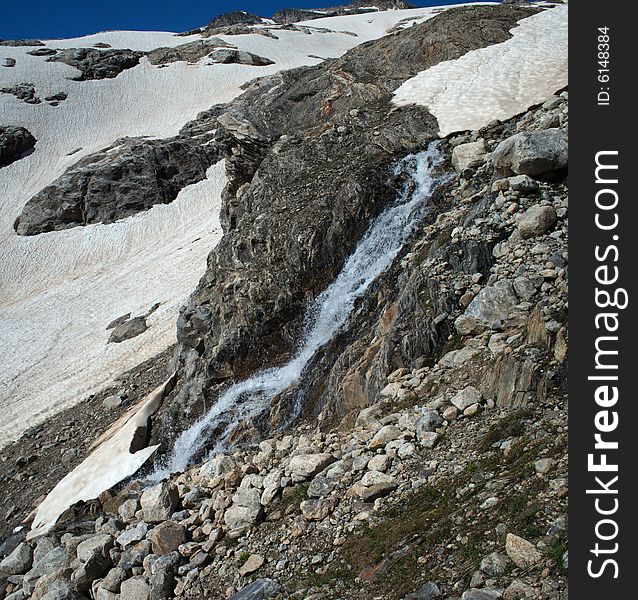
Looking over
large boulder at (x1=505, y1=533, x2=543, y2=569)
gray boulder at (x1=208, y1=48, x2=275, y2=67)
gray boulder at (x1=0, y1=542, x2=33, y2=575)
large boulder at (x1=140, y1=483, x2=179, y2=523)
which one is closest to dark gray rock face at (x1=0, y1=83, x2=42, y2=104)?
gray boulder at (x1=208, y1=48, x2=275, y2=67)

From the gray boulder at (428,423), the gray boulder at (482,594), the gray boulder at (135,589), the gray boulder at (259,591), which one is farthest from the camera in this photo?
the gray boulder at (135,589)

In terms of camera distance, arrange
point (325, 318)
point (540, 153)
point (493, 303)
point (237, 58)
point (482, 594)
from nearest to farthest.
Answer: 1. point (482, 594)
2. point (493, 303)
3. point (540, 153)
4. point (325, 318)
5. point (237, 58)

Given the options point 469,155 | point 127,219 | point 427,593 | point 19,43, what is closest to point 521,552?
point 427,593

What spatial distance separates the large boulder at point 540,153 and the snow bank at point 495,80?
17.7ft

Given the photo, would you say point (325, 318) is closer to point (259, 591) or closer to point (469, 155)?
point (469, 155)

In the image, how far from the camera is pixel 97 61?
88500mm

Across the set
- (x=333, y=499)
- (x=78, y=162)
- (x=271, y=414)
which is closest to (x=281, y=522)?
(x=333, y=499)

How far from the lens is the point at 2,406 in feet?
92.1

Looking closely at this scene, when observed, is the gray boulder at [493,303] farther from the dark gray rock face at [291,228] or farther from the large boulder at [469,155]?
the large boulder at [469,155]

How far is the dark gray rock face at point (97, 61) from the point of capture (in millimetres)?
85562

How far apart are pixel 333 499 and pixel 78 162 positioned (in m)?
64.8

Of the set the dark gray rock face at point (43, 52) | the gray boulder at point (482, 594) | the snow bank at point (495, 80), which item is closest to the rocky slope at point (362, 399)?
the gray boulder at point (482, 594)

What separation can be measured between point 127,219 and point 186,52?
50.3m

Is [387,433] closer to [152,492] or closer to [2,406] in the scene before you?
[152,492]
